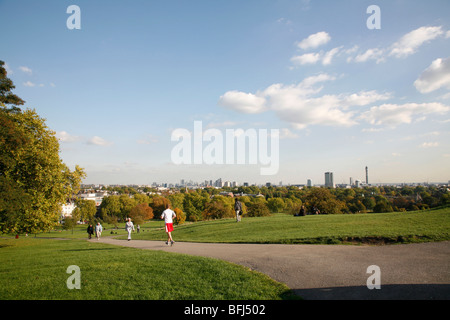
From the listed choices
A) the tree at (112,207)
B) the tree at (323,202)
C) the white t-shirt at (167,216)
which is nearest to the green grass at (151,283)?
the white t-shirt at (167,216)

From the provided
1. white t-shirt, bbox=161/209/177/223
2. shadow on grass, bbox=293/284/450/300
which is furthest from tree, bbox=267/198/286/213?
shadow on grass, bbox=293/284/450/300

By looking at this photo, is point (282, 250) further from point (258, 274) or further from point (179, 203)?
point (179, 203)

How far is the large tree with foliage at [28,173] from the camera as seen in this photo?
18.0 metres

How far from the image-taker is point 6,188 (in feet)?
57.5

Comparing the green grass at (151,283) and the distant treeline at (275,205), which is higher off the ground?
the green grass at (151,283)

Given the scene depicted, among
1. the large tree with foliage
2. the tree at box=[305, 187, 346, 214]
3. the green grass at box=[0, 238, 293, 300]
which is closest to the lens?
the green grass at box=[0, 238, 293, 300]

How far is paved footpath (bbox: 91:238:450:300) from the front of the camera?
5.46 m

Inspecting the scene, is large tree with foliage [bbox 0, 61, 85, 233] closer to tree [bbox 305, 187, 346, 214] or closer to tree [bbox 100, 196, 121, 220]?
tree [bbox 305, 187, 346, 214]

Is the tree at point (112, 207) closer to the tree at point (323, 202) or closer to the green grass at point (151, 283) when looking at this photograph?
the tree at point (323, 202)

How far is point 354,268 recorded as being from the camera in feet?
24.0

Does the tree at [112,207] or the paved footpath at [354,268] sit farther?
the tree at [112,207]

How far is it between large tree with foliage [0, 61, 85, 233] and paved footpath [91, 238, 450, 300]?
Answer: 17627 millimetres
